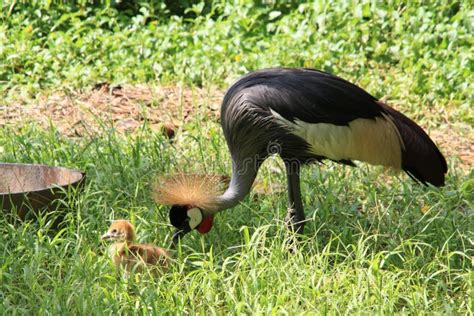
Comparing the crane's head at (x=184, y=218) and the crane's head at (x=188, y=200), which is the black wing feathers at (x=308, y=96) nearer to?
the crane's head at (x=188, y=200)

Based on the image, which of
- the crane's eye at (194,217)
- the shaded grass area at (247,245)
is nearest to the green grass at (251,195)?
the shaded grass area at (247,245)

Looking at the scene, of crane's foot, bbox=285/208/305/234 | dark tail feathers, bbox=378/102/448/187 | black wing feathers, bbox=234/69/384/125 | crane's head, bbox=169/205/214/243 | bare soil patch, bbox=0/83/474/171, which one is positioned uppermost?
black wing feathers, bbox=234/69/384/125

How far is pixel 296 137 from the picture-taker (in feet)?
15.0

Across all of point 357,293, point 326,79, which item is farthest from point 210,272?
point 326,79

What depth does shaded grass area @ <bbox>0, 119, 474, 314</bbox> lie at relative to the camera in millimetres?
3729

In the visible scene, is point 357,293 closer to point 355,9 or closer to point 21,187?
point 21,187

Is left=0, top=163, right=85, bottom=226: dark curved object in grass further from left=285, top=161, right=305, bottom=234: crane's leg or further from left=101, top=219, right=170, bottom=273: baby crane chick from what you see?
left=285, top=161, right=305, bottom=234: crane's leg

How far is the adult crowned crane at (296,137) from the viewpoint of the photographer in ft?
14.6

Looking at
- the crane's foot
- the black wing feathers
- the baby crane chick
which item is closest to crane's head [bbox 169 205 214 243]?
the baby crane chick

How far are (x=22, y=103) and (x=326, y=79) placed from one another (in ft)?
9.64

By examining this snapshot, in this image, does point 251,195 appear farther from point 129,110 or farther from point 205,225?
point 129,110

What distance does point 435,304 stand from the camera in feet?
12.3

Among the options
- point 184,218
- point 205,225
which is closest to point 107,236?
point 184,218

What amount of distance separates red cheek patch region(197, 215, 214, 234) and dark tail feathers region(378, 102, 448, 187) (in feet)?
3.27
